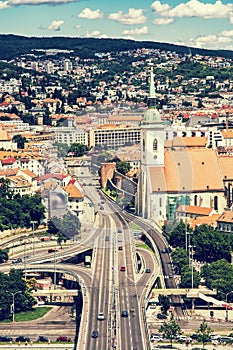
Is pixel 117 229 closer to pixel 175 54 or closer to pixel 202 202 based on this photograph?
pixel 202 202

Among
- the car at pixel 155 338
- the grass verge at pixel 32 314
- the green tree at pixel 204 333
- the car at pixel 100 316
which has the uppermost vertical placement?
the car at pixel 100 316

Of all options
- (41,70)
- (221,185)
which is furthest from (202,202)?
(41,70)

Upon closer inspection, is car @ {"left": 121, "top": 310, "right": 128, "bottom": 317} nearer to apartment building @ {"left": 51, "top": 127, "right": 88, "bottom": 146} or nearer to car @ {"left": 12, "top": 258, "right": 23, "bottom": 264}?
car @ {"left": 12, "top": 258, "right": 23, "bottom": 264}

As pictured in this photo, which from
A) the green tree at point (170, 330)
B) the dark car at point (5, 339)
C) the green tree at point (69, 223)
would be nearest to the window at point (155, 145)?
the green tree at point (69, 223)

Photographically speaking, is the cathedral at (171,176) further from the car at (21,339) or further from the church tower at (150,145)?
the car at (21,339)

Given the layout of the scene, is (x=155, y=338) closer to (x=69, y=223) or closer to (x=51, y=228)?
(x=69, y=223)

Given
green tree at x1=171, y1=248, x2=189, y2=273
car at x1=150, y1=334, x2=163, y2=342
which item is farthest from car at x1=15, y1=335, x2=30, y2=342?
green tree at x1=171, y1=248, x2=189, y2=273
